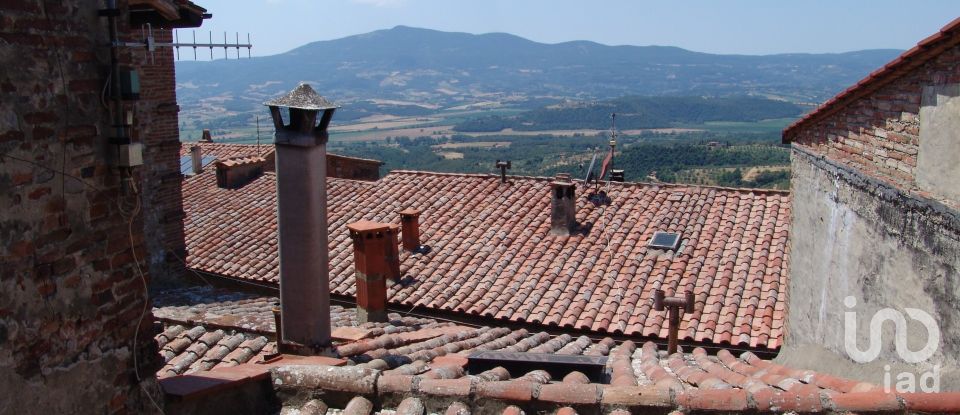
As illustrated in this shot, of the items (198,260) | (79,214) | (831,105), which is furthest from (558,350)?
(198,260)

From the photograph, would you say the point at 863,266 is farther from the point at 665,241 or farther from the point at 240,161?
the point at 240,161

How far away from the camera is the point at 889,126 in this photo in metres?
6.53

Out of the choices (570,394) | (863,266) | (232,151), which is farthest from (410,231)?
(232,151)

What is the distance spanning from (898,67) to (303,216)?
15.1 feet

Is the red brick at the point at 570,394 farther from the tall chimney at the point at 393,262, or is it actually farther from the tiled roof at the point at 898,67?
the tall chimney at the point at 393,262

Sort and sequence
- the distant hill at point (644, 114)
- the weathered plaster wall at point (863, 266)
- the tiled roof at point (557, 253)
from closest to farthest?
the weathered plaster wall at point (863, 266), the tiled roof at point (557, 253), the distant hill at point (644, 114)

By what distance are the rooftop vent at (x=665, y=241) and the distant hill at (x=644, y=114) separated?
109 meters

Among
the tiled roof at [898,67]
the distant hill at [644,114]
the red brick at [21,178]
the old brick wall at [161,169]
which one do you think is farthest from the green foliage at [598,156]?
the distant hill at [644,114]

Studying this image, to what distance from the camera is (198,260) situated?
15375 millimetres

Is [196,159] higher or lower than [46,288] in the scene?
lower

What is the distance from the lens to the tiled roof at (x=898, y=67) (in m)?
5.46

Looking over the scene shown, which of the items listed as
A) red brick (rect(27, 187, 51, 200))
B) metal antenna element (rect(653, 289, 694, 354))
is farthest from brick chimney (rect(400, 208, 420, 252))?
red brick (rect(27, 187, 51, 200))

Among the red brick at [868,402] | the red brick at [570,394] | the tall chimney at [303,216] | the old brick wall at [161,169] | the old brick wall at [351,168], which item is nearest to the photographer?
the red brick at [868,402]

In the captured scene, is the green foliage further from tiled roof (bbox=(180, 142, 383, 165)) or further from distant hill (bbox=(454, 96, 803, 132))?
distant hill (bbox=(454, 96, 803, 132))
